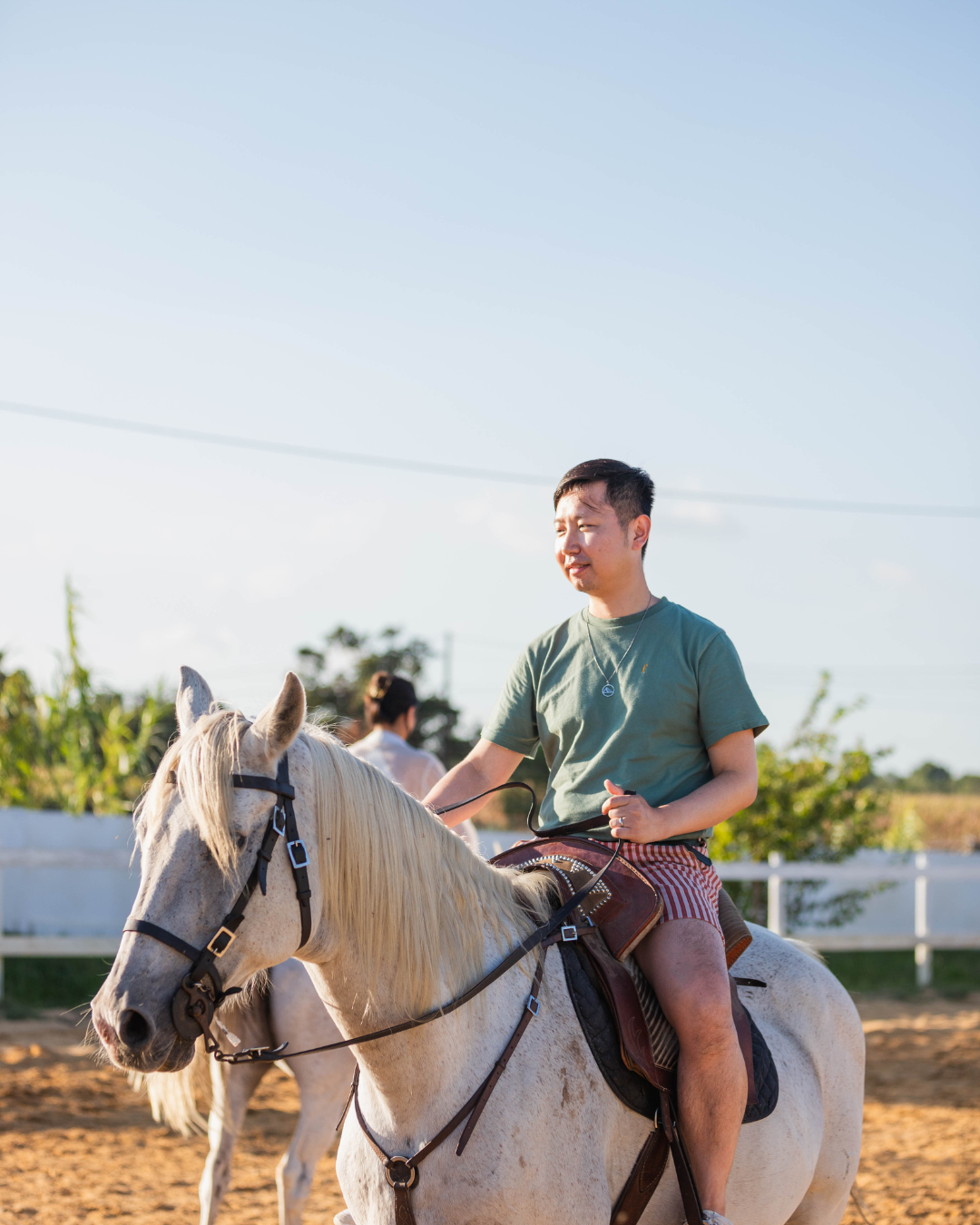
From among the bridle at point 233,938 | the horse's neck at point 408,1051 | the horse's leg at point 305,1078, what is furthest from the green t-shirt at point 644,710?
the horse's leg at point 305,1078

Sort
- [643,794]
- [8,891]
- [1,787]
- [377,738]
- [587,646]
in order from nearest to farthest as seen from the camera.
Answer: [643,794] → [587,646] → [377,738] → [8,891] → [1,787]

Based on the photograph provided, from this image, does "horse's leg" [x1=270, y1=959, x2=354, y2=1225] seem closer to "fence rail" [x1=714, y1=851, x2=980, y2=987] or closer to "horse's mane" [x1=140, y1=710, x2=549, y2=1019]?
"horse's mane" [x1=140, y1=710, x2=549, y2=1019]

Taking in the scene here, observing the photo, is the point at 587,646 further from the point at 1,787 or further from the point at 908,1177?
the point at 1,787

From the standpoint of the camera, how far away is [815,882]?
1260cm

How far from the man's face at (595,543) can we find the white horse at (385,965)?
2.68 feet

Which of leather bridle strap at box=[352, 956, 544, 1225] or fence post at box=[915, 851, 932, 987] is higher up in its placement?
leather bridle strap at box=[352, 956, 544, 1225]

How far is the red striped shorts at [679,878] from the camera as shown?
2547 millimetres

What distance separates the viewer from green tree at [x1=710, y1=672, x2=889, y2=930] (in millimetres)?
12438

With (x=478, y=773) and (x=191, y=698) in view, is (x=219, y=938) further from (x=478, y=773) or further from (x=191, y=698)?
(x=478, y=773)

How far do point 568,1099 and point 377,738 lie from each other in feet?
9.92

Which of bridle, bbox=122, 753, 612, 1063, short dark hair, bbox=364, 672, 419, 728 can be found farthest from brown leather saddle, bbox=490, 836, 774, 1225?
short dark hair, bbox=364, 672, 419, 728

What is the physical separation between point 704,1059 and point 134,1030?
129 centimetres

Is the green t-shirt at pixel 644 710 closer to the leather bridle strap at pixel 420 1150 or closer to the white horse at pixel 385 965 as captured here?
the white horse at pixel 385 965

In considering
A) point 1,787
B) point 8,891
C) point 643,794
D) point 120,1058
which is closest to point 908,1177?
point 643,794
